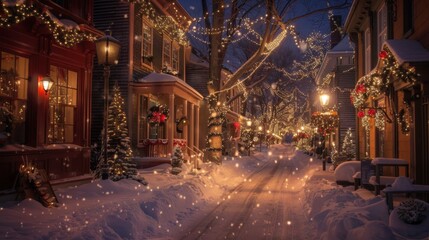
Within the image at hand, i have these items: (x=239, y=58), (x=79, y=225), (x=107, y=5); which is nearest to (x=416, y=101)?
(x=79, y=225)

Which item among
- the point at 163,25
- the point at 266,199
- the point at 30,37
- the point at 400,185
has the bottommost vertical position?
the point at 266,199

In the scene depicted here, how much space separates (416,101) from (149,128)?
46.4 feet

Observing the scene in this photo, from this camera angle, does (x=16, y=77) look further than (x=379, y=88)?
No

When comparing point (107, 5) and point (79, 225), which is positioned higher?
point (107, 5)

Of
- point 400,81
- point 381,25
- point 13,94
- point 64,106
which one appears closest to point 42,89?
point 13,94

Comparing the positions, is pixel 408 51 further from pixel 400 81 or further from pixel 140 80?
pixel 140 80

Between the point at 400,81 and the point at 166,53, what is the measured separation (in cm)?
1604

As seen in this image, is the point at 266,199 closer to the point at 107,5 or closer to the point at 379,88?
the point at 379,88

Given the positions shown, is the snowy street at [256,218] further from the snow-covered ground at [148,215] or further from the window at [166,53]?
the window at [166,53]

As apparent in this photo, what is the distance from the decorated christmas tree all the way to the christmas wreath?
403 cm

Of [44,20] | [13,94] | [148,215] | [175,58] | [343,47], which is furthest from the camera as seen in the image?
[343,47]

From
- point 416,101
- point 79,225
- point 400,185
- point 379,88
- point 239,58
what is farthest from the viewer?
point 239,58

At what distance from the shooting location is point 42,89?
11633 millimetres

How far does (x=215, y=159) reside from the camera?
2278 cm
